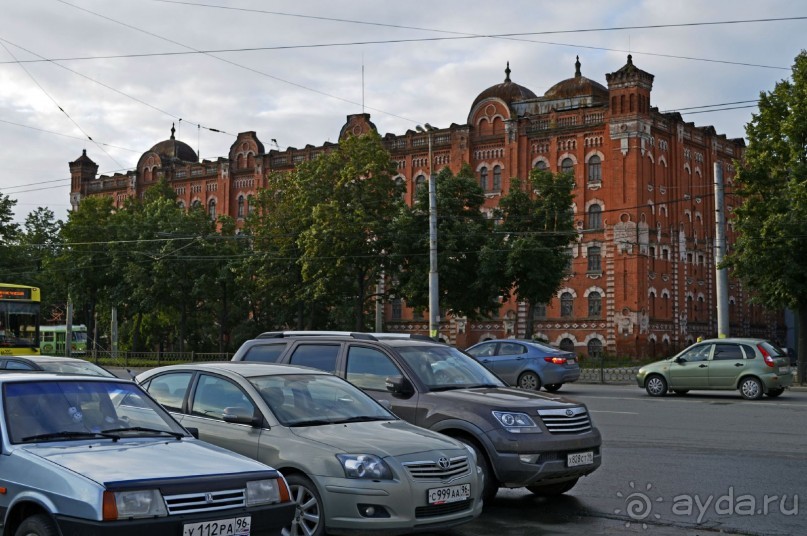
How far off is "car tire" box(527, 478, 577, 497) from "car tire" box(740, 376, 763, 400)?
49.2 feet

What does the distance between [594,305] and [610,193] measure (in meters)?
6.81

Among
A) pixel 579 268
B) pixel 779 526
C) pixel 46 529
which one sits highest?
pixel 579 268

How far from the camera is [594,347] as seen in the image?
54.1 metres

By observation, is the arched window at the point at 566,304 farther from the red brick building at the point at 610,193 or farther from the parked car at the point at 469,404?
the parked car at the point at 469,404

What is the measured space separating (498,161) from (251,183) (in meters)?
21.7

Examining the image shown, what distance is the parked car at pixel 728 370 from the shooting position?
77.8ft

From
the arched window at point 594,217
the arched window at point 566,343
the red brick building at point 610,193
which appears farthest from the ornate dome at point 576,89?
the arched window at point 566,343

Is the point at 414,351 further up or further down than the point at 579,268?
further down

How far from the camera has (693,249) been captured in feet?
196

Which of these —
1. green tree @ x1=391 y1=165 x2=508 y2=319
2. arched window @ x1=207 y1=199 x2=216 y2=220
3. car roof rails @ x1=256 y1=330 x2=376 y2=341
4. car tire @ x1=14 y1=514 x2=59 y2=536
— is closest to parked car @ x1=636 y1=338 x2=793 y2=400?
car roof rails @ x1=256 y1=330 x2=376 y2=341

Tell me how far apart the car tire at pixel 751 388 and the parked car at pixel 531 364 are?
16.6ft

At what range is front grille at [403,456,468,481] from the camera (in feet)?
24.6

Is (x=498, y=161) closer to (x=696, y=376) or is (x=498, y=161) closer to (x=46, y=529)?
(x=696, y=376)

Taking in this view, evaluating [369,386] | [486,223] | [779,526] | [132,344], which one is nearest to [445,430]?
[369,386]
